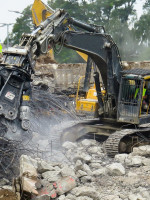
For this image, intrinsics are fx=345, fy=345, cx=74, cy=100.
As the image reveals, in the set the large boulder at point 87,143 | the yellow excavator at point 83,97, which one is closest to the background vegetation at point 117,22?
the yellow excavator at point 83,97

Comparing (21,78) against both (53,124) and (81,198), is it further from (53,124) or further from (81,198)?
(53,124)

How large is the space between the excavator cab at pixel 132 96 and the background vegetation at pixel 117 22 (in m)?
28.0

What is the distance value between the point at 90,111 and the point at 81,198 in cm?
478

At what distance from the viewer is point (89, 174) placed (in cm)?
652

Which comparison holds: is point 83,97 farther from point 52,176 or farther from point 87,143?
point 52,176

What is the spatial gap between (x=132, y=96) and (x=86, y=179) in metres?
3.55

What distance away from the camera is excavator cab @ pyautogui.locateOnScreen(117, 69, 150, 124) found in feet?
29.2

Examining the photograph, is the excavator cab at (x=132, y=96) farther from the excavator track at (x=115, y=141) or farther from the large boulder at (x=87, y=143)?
the large boulder at (x=87, y=143)

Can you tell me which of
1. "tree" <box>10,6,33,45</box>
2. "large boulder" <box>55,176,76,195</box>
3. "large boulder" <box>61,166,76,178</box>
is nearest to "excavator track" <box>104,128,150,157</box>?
"large boulder" <box>61,166,76,178</box>

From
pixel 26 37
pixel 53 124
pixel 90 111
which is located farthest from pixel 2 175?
pixel 53 124

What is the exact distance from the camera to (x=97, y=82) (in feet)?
31.0

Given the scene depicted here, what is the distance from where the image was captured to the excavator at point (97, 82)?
6.11m

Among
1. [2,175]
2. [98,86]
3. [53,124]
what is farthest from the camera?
[53,124]

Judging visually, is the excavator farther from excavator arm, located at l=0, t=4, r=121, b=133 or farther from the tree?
the tree
